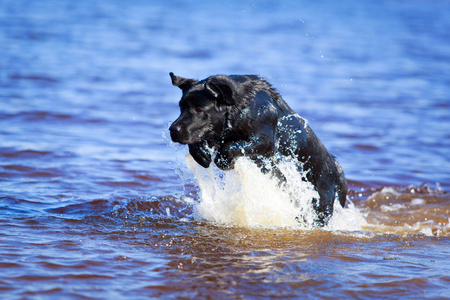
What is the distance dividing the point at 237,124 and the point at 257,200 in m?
0.97

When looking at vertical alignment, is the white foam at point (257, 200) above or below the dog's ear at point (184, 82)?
below

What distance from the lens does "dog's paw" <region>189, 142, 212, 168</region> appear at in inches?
241

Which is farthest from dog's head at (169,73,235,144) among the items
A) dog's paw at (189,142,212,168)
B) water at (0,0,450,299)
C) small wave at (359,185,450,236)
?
small wave at (359,185,450,236)

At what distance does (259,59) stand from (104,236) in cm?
1359

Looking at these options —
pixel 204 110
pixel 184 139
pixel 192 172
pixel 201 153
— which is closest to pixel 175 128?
pixel 184 139

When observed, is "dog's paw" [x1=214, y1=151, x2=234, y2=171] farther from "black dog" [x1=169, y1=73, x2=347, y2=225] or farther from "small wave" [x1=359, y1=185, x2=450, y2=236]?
"small wave" [x1=359, y1=185, x2=450, y2=236]

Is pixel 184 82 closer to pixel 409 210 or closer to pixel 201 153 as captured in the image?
pixel 201 153

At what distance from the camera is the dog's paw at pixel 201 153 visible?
20.1ft

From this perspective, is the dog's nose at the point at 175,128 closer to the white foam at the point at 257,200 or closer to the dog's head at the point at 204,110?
the dog's head at the point at 204,110

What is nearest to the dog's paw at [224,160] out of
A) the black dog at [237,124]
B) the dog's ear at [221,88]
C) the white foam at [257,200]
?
the black dog at [237,124]

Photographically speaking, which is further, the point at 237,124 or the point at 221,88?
the point at 237,124

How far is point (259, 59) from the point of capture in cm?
1891

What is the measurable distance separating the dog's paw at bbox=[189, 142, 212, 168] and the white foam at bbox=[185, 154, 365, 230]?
32 cm

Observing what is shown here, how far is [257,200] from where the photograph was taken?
21.4 ft
